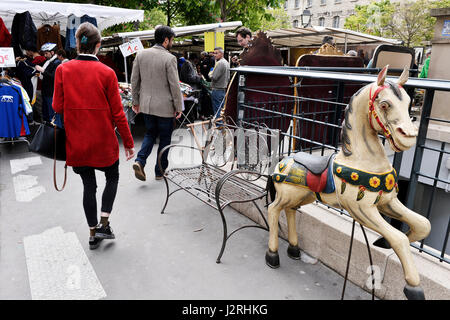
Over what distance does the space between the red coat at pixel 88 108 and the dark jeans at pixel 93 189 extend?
0.13 metres

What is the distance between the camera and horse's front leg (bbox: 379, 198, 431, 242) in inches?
88.1

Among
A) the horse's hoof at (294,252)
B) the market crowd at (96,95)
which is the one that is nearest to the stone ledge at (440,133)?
the market crowd at (96,95)

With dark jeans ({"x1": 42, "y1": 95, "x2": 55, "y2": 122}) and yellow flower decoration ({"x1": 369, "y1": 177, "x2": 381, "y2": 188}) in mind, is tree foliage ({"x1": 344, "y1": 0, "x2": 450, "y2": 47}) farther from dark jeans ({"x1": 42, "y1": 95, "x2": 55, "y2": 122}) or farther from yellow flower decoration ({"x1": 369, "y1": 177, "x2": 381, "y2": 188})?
yellow flower decoration ({"x1": 369, "y1": 177, "x2": 381, "y2": 188})

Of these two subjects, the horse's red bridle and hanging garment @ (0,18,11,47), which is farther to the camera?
hanging garment @ (0,18,11,47)

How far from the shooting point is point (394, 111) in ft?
6.52

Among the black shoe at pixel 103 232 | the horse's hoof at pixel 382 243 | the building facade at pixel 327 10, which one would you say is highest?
the building facade at pixel 327 10

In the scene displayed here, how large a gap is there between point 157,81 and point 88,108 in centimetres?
200

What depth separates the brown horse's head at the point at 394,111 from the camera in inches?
76.9

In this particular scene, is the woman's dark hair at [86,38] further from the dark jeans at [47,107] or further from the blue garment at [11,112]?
the dark jeans at [47,107]

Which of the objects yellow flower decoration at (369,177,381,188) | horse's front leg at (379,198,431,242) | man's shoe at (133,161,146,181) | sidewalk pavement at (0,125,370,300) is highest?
yellow flower decoration at (369,177,381,188)

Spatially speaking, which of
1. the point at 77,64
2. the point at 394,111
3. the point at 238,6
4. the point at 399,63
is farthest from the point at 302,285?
the point at 238,6

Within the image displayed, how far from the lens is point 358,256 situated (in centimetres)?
281

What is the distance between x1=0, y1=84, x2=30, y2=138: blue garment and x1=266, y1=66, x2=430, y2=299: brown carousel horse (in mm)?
6100

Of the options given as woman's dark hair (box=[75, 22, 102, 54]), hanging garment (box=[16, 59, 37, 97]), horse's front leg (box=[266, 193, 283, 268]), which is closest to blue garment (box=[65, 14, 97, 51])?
hanging garment (box=[16, 59, 37, 97])
